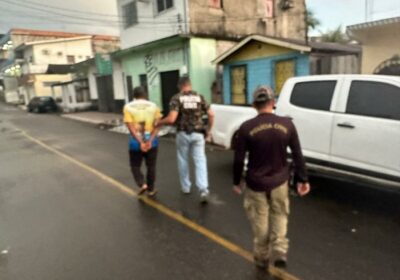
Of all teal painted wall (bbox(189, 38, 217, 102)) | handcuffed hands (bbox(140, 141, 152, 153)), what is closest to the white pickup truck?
handcuffed hands (bbox(140, 141, 152, 153))

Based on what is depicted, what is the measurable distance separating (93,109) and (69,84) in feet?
11.5

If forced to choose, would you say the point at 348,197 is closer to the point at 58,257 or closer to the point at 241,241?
the point at 241,241

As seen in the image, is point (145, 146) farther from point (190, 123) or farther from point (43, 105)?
point (43, 105)

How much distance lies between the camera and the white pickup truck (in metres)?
4.62

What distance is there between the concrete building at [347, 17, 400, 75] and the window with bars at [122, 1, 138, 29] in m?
12.1

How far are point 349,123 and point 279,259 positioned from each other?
2476mm

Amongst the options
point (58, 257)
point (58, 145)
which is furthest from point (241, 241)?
point (58, 145)

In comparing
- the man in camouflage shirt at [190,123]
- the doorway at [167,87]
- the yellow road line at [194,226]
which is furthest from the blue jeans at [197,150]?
the doorway at [167,87]

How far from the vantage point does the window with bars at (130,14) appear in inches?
766

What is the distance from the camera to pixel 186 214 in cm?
498

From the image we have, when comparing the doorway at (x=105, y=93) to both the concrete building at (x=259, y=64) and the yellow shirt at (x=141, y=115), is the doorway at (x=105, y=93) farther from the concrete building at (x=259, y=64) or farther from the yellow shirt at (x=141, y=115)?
the yellow shirt at (x=141, y=115)

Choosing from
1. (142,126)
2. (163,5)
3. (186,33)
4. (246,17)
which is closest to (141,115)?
(142,126)

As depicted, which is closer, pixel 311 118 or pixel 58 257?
pixel 58 257

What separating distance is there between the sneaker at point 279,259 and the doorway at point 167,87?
14537 millimetres
